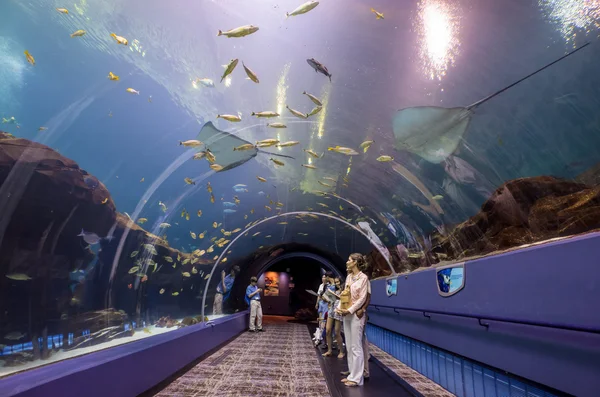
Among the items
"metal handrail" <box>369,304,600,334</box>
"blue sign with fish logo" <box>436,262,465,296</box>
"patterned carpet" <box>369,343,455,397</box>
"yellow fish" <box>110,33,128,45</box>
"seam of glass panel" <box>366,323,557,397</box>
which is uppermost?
"yellow fish" <box>110,33,128,45</box>

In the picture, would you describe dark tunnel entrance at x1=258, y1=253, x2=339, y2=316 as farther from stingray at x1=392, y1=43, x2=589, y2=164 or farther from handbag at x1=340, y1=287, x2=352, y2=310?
handbag at x1=340, y1=287, x2=352, y2=310

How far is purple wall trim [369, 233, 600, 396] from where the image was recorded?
2457mm

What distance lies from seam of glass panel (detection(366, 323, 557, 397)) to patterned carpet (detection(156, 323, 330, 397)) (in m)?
1.83

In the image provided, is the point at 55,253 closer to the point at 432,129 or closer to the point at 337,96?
the point at 337,96

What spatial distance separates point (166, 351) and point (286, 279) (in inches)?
892

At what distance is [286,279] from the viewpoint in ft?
92.3

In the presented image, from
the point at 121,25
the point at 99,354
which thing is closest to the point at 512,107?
the point at 121,25

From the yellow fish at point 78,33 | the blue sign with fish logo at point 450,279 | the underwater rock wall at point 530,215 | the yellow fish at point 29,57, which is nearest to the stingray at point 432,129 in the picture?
the underwater rock wall at point 530,215

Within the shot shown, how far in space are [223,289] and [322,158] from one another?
1093 centimetres

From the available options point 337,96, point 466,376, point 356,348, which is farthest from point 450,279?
point 337,96

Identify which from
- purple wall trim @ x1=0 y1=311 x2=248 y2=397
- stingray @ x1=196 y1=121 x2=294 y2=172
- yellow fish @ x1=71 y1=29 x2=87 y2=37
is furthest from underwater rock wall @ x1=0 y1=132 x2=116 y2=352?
stingray @ x1=196 y1=121 x2=294 y2=172

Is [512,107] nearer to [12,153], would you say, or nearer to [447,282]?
[447,282]

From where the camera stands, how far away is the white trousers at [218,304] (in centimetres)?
1702

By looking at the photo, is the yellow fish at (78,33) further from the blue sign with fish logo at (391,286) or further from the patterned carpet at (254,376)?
the blue sign with fish logo at (391,286)
